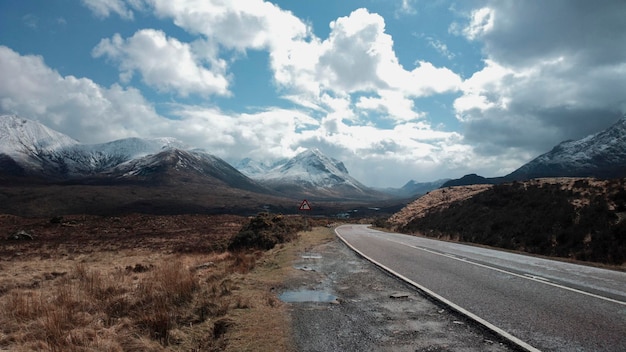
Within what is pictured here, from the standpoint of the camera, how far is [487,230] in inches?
1103

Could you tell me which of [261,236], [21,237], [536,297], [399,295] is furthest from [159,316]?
[21,237]

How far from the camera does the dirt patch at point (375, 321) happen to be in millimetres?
5598

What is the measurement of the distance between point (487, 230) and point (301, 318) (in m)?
24.6

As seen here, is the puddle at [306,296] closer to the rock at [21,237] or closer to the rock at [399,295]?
the rock at [399,295]

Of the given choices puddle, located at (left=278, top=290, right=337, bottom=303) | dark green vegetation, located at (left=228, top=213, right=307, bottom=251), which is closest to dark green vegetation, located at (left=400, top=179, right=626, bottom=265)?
puddle, located at (left=278, top=290, right=337, bottom=303)

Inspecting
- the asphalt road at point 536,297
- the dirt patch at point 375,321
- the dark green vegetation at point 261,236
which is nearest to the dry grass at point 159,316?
the dirt patch at point 375,321

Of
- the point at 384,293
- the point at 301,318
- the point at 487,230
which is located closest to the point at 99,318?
the point at 301,318

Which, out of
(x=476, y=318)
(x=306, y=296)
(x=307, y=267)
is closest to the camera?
(x=476, y=318)

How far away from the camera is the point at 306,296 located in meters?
9.19

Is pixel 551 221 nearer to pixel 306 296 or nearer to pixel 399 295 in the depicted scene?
pixel 399 295

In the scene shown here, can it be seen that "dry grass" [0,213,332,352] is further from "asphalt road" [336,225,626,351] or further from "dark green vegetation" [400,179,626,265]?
"dark green vegetation" [400,179,626,265]

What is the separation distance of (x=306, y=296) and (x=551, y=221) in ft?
63.3

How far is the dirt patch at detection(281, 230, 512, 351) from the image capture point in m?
5.60

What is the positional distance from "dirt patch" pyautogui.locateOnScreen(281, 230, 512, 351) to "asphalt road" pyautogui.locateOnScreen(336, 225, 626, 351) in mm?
486
